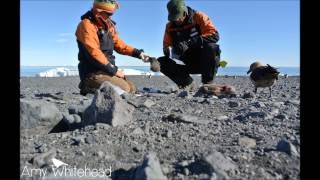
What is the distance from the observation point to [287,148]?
2.79 metres

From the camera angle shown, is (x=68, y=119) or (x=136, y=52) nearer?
(x=68, y=119)

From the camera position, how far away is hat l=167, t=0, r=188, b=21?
6354mm

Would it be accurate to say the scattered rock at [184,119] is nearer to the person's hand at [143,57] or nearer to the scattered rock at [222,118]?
the scattered rock at [222,118]

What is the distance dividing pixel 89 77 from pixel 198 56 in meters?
1.85

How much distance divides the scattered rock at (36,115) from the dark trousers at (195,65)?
332cm

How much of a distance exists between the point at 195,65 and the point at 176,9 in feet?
3.33

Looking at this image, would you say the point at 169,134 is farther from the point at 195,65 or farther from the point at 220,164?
the point at 195,65

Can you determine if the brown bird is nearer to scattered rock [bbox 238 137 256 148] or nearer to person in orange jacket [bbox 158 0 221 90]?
person in orange jacket [bbox 158 0 221 90]

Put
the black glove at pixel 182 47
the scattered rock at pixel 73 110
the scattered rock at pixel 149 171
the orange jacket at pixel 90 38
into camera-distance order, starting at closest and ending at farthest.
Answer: the scattered rock at pixel 149 171, the scattered rock at pixel 73 110, the orange jacket at pixel 90 38, the black glove at pixel 182 47

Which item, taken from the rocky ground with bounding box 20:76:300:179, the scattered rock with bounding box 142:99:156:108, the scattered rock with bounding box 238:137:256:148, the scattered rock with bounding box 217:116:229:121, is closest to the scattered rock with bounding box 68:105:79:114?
the rocky ground with bounding box 20:76:300:179

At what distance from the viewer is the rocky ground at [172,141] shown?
8.41 ft

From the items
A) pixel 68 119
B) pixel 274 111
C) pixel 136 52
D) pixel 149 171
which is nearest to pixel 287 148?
pixel 149 171

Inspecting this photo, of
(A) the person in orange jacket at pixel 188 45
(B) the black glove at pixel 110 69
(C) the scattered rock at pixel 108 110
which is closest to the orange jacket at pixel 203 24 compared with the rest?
(A) the person in orange jacket at pixel 188 45

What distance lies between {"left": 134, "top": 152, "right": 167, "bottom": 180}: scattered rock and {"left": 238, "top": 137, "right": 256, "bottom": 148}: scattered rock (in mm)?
769
